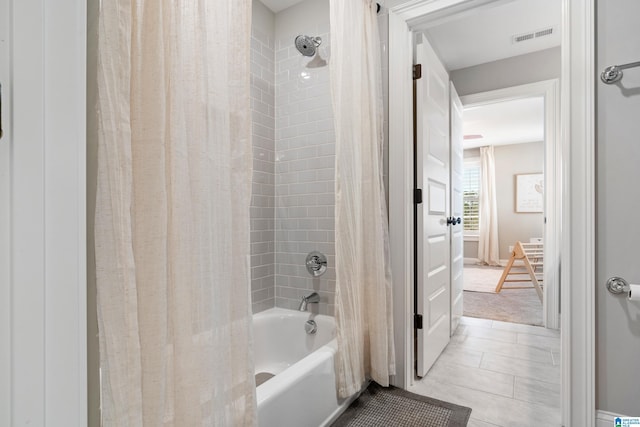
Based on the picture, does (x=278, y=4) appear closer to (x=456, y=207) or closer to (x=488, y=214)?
(x=456, y=207)

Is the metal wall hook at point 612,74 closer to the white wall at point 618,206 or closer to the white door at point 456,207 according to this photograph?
the white wall at point 618,206

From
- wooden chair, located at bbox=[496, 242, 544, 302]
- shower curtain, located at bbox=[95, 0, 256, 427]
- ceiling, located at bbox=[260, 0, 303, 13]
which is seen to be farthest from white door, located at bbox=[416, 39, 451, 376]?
wooden chair, located at bbox=[496, 242, 544, 302]

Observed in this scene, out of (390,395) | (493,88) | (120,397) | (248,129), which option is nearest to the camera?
(120,397)

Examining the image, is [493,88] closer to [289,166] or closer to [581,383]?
[289,166]

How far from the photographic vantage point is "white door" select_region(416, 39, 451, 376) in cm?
194

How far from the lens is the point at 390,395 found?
1.71 meters

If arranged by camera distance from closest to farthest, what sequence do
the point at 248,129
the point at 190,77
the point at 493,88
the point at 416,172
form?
1. the point at 190,77
2. the point at 248,129
3. the point at 416,172
4. the point at 493,88

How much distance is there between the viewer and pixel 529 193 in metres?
6.67

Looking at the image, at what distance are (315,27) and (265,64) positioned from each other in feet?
1.38

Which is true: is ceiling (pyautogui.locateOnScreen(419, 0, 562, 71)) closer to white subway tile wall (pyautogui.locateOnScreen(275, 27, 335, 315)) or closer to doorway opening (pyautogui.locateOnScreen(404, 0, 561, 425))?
doorway opening (pyautogui.locateOnScreen(404, 0, 561, 425))

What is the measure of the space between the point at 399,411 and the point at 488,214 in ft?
20.5
